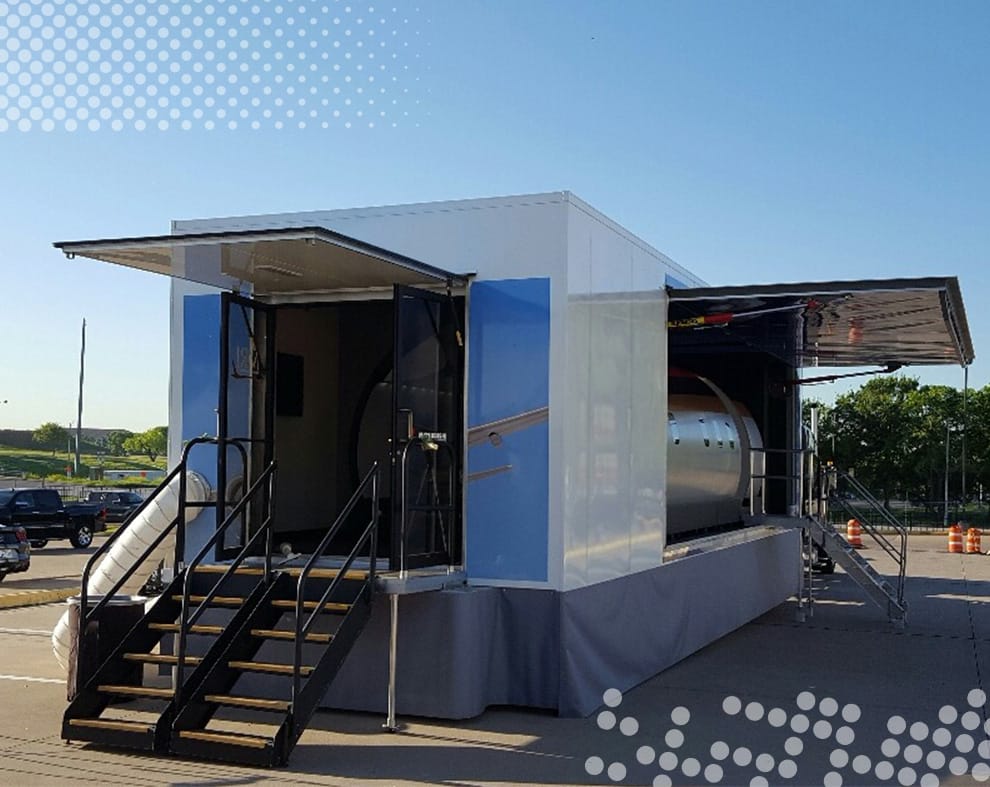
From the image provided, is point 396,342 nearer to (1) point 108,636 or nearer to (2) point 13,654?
(1) point 108,636

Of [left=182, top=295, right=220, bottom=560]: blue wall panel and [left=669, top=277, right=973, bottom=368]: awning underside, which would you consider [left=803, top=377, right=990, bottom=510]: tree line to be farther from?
[left=182, top=295, right=220, bottom=560]: blue wall panel

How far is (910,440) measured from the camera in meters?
56.7

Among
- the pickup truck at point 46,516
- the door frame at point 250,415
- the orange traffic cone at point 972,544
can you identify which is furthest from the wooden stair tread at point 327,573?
the orange traffic cone at point 972,544

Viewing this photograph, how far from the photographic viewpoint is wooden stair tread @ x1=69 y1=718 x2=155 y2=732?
799 cm

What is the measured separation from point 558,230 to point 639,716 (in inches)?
147

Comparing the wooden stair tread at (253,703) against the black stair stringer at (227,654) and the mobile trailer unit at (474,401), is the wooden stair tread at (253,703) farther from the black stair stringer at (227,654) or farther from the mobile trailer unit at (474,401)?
the mobile trailer unit at (474,401)

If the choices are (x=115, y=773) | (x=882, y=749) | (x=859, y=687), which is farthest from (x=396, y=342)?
(x=859, y=687)

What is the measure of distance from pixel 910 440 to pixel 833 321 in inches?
1805

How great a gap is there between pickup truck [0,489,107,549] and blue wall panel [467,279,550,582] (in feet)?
67.1

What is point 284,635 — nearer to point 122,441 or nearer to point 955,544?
point 955,544

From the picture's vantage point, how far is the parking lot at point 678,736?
769cm

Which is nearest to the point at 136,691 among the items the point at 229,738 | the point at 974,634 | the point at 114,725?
the point at 114,725

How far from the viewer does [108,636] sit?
9234 mm

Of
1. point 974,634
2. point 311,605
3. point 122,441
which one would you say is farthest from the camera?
point 122,441
